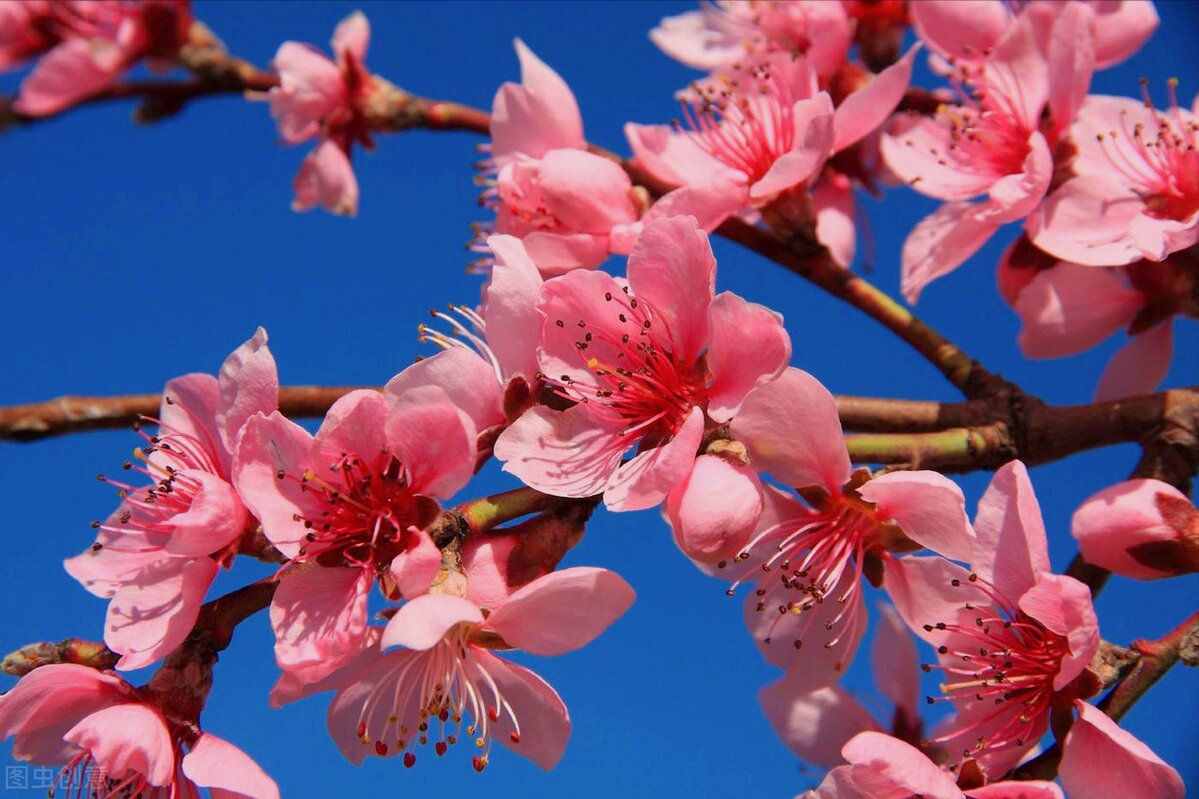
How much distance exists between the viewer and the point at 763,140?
140cm

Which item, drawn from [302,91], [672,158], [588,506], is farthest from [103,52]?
[588,506]

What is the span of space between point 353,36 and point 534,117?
0.80 meters

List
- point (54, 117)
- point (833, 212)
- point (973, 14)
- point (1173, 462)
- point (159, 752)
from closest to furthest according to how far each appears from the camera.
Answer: point (159, 752)
point (1173, 462)
point (973, 14)
point (833, 212)
point (54, 117)

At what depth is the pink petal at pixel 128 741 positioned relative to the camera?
0.87m

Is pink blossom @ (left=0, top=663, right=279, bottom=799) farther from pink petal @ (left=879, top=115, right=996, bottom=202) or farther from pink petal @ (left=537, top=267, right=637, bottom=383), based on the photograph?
pink petal @ (left=879, top=115, right=996, bottom=202)

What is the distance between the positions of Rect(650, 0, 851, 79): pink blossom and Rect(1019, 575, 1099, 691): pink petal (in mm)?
913

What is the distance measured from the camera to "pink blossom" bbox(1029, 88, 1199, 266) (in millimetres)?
1262

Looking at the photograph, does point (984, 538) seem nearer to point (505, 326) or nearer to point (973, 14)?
point (505, 326)

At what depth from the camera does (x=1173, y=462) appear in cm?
121

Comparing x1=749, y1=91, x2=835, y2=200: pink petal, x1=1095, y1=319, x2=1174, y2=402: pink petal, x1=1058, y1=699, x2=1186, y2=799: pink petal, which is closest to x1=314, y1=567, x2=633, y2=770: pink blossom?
x1=1058, y1=699, x2=1186, y2=799: pink petal

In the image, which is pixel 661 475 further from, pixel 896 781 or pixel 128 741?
pixel 128 741

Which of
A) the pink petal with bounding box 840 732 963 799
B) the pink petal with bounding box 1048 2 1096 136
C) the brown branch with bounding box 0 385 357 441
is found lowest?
the pink petal with bounding box 840 732 963 799

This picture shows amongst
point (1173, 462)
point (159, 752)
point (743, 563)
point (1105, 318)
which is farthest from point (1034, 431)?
point (159, 752)

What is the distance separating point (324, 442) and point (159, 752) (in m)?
0.29
